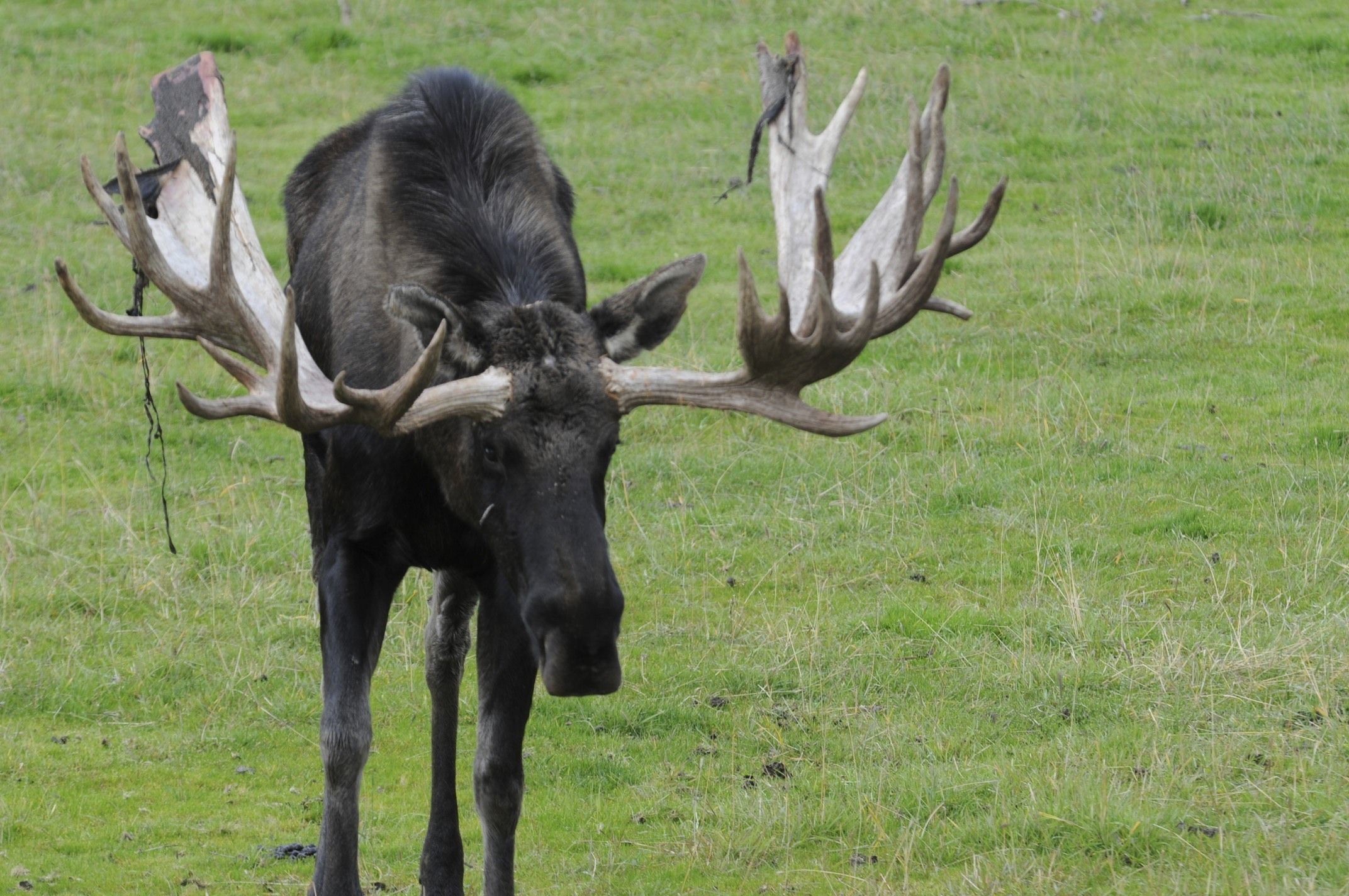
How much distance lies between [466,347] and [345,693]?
52.1 inches

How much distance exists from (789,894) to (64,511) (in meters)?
5.34

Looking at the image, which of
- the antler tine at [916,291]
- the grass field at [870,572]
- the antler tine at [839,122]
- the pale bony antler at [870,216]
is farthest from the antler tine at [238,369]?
the antler tine at [839,122]

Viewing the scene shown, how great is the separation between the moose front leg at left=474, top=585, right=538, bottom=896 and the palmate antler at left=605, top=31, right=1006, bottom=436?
1.03 metres

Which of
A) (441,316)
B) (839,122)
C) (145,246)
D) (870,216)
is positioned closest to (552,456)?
(441,316)

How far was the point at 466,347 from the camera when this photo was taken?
16.5 ft

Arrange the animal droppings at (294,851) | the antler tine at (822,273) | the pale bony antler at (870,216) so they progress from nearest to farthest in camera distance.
Answer: the antler tine at (822,273) < the pale bony antler at (870,216) < the animal droppings at (294,851)

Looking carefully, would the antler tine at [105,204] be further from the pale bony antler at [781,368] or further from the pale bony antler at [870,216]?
the pale bony antler at [870,216]

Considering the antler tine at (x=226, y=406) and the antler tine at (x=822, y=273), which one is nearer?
the antler tine at (x=226, y=406)

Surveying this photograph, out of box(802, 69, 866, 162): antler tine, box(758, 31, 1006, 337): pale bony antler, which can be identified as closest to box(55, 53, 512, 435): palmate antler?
box(758, 31, 1006, 337): pale bony antler

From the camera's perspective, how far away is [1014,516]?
879 centimetres

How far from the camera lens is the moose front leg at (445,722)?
601cm

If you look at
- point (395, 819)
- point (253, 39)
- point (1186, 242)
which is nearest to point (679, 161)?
point (1186, 242)

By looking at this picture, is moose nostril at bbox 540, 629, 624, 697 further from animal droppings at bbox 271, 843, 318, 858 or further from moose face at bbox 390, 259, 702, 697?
animal droppings at bbox 271, 843, 318, 858

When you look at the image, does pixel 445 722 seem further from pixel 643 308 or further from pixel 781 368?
pixel 781 368
